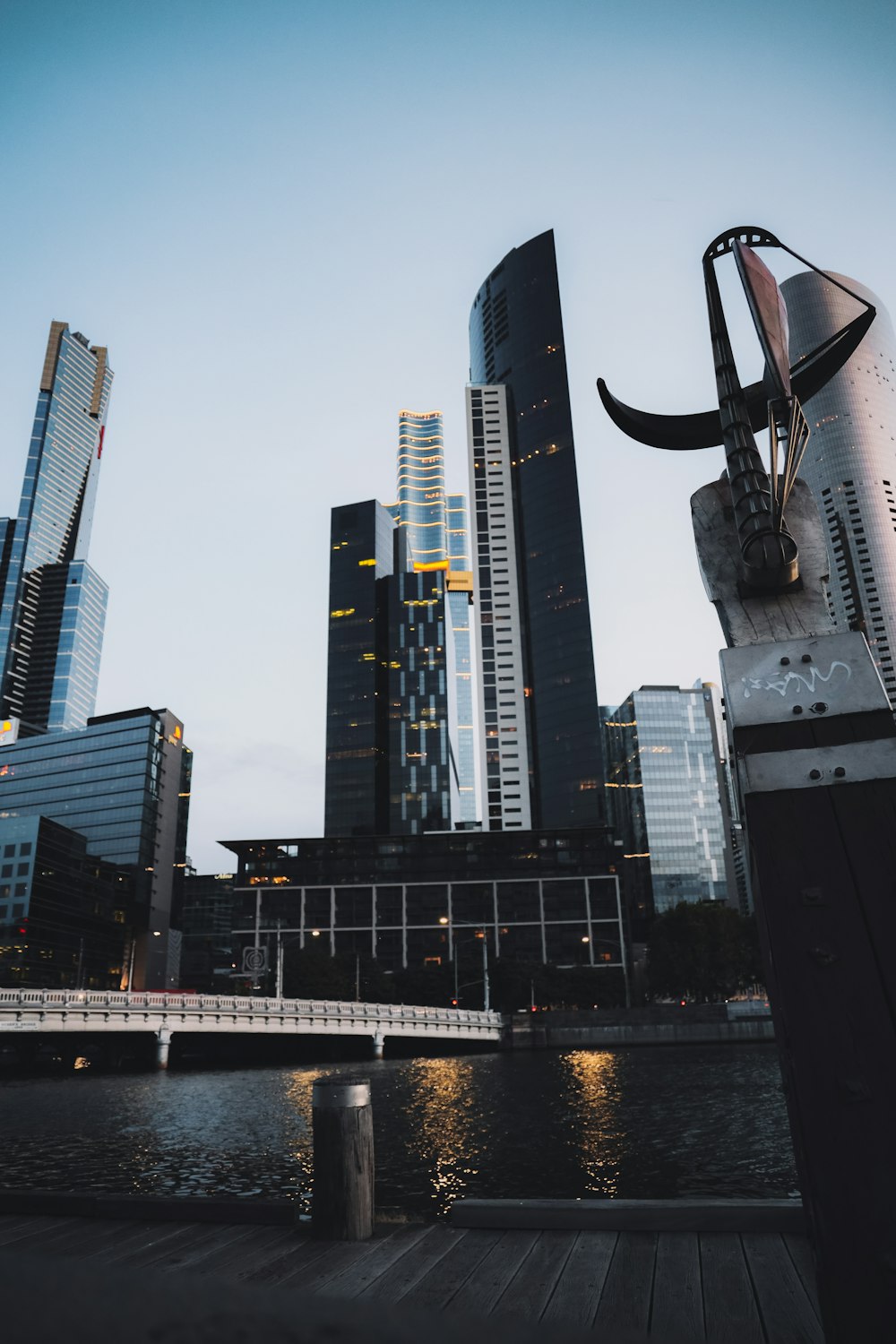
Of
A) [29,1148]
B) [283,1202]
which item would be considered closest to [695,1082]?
[29,1148]

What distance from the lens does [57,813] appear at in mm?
154250

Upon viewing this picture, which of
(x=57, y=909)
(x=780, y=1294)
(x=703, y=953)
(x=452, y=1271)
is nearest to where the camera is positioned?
(x=780, y=1294)

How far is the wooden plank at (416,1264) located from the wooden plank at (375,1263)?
2.0 inches

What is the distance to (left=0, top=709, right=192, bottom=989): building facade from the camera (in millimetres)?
149750

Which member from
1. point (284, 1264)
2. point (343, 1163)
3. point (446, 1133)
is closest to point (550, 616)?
point (446, 1133)

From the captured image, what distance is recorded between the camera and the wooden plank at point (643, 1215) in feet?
20.4

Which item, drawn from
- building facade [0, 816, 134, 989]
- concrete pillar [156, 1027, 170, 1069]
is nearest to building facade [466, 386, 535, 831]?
building facade [0, 816, 134, 989]

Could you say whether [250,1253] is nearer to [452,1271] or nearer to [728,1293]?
[452,1271]

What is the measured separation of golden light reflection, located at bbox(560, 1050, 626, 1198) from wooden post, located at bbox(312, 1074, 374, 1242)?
998cm

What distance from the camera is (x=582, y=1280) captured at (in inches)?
215

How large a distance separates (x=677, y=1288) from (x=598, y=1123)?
872 inches

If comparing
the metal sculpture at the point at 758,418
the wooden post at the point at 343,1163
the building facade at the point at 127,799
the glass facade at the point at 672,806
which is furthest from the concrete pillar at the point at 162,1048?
the glass facade at the point at 672,806

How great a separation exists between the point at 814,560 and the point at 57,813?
168 meters

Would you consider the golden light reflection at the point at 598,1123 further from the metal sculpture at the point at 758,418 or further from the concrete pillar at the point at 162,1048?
the concrete pillar at the point at 162,1048
